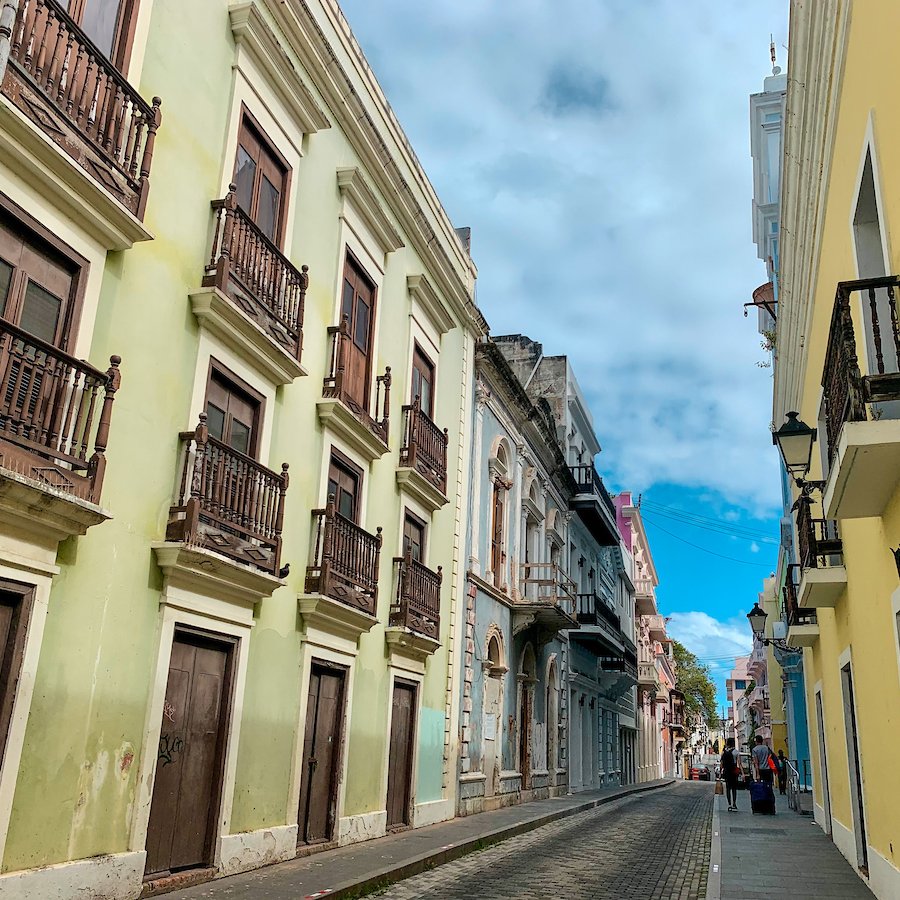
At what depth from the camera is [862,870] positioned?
9.20m

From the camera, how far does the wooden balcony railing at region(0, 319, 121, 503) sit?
6.01m

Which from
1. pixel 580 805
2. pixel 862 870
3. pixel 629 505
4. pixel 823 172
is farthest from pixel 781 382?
pixel 629 505

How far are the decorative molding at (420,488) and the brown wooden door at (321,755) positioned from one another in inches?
130

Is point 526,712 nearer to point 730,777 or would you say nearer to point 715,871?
point 730,777

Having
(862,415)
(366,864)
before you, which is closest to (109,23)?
(862,415)

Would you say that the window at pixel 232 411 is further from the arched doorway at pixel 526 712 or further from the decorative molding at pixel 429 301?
the arched doorway at pixel 526 712

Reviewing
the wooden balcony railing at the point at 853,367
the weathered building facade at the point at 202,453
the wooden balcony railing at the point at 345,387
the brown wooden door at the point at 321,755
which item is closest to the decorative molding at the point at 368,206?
the weathered building facade at the point at 202,453

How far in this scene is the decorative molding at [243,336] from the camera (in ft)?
28.1

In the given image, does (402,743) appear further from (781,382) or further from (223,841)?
(781,382)

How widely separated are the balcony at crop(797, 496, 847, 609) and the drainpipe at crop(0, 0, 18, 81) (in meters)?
8.29

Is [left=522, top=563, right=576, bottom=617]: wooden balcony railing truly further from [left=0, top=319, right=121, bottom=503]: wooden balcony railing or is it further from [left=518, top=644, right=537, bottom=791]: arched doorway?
[left=0, top=319, right=121, bottom=503]: wooden balcony railing

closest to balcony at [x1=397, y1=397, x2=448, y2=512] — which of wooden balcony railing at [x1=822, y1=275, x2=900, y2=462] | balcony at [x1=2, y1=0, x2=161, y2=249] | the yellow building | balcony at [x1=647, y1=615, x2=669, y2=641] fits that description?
the yellow building

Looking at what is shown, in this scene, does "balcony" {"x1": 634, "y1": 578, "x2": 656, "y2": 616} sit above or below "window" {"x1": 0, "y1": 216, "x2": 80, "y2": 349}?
above

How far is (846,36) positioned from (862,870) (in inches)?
319
